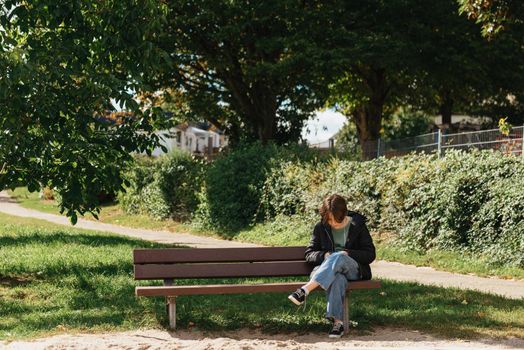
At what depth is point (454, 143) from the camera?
21.0m

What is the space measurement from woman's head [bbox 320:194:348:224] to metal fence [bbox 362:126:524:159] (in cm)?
801

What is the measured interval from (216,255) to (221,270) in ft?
0.74

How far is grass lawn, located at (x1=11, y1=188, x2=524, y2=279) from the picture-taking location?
14.3 metres

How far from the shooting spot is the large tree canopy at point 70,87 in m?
Result: 11.1

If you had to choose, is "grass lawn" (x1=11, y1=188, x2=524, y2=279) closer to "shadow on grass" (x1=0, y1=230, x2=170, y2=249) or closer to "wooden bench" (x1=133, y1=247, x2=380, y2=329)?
"shadow on grass" (x1=0, y1=230, x2=170, y2=249)

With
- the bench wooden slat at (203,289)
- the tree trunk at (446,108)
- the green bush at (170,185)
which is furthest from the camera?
the tree trunk at (446,108)

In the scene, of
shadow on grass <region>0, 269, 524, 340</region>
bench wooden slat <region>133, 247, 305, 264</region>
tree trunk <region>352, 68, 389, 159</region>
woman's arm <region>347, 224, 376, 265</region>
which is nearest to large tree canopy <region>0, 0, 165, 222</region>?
shadow on grass <region>0, 269, 524, 340</region>

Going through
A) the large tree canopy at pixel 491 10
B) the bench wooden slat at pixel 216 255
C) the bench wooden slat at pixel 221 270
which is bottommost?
the bench wooden slat at pixel 221 270

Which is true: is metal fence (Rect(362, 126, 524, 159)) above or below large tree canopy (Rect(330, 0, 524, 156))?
below

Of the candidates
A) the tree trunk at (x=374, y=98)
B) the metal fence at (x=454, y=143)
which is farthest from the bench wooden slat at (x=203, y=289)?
the tree trunk at (x=374, y=98)

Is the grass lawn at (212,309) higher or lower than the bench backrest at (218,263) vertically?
lower

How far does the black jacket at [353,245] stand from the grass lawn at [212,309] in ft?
2.21

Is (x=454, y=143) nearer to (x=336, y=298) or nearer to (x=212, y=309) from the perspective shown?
(x=212, y=309)

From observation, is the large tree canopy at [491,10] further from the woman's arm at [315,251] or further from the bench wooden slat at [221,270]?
the bench wooden slat at [221,270]
